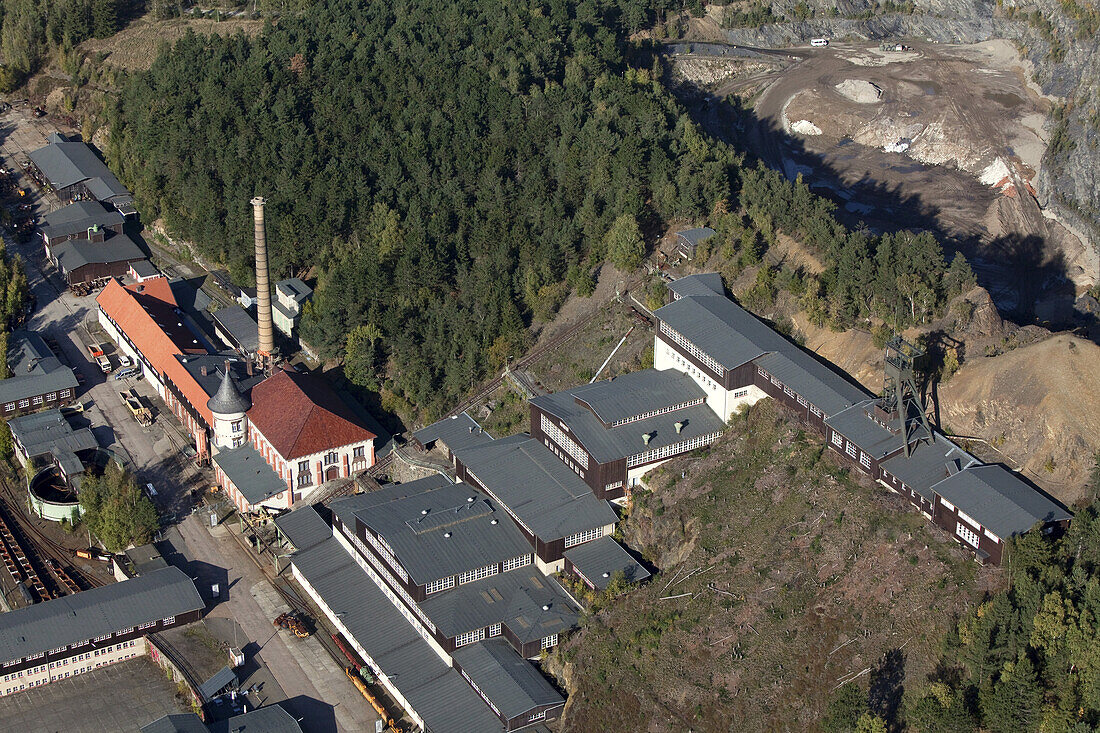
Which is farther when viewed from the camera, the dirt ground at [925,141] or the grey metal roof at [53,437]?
the dirt ground at [925,141]

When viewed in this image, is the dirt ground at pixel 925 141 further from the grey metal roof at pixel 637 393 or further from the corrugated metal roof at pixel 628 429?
the corrugated metal roof at pixel 628 429

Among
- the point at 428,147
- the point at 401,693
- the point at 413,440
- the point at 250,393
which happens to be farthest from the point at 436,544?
the point at 428,147

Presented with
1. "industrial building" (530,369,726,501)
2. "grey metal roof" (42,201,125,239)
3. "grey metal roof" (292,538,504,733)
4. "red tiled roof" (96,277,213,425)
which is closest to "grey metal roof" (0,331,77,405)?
"red tiled roof" (96,277,213,425)

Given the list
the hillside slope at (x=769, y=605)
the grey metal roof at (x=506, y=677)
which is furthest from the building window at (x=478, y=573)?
the hillside slope at (x=769, y=605)

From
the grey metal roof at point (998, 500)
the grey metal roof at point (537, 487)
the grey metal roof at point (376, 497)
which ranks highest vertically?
the grey metal roof at point (998, 500)

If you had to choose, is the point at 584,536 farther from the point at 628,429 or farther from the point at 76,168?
the point at 76,168
